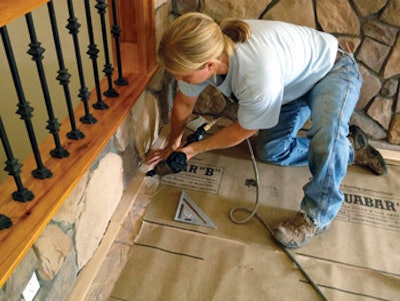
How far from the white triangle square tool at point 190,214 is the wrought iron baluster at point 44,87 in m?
0.57

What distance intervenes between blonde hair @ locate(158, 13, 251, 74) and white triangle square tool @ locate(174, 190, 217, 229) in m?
0.63

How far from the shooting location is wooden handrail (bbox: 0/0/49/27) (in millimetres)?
820

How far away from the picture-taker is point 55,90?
7.50 ft

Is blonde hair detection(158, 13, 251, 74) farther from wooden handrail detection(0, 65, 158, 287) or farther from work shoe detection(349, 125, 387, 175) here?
work shoe detection(349, 125, 387, 175)

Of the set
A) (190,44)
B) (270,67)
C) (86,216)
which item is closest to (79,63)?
(190,44)

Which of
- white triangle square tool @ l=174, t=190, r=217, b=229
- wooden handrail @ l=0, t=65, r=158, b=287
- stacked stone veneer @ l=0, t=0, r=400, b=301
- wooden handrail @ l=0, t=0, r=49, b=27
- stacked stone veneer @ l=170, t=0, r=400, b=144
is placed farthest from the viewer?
stacked stone veneer @ l=170, t=0, r=400, b=144

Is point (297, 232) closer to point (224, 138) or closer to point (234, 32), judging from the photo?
point (224, 138)

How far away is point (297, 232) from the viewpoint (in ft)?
4.86

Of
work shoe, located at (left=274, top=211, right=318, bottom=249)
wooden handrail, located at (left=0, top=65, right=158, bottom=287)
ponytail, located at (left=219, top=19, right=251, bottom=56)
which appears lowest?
work shoe, located at (left=274, top=211, right=318, bottom=249)

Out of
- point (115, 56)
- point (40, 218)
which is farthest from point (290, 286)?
point (115, 56)

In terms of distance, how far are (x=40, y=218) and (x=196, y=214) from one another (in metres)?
0.72

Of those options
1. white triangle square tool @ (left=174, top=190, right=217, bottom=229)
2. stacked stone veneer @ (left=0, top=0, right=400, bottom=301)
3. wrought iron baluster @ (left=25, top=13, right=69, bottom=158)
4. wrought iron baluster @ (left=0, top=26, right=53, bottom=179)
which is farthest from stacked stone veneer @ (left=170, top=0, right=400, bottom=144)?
wrought iron baluster @ (left=0, top=26, right=53, bottom=179)

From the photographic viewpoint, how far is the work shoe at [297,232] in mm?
1474

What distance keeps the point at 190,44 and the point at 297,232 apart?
81cm
